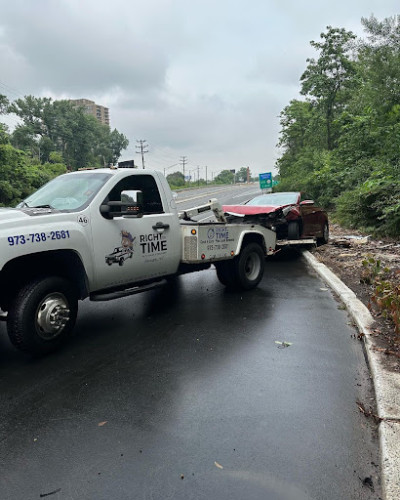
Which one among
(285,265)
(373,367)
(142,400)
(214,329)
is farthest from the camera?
(285,265)

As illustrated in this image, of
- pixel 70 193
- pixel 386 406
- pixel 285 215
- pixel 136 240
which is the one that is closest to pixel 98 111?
pixel 285 215

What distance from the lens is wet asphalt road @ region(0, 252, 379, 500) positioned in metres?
2.36

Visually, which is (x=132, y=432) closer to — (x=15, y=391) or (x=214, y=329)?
(x=15, y=391)

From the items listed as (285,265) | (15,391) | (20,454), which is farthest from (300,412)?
(285,265)

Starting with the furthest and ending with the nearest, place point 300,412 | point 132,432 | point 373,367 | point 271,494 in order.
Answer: point 373,367
point 300,412
point 132,432
point 271,494

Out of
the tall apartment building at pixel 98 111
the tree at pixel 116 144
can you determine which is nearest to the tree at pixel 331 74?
the tree at pixel 116 144

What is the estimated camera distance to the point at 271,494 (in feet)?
7.37

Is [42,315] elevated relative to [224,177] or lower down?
lower down

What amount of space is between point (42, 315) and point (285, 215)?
709cm

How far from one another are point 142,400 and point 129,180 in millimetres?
2951

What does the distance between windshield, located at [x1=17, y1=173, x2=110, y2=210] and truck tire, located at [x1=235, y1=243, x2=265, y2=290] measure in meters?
2.79

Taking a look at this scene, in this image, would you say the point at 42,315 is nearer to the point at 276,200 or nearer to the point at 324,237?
the point at 276,200

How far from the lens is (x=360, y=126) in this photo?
49.1 ft

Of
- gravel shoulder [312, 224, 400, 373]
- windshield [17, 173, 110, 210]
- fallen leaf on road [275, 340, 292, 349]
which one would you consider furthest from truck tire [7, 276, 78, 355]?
gravel shoulder [312, 224, 400, 373]
